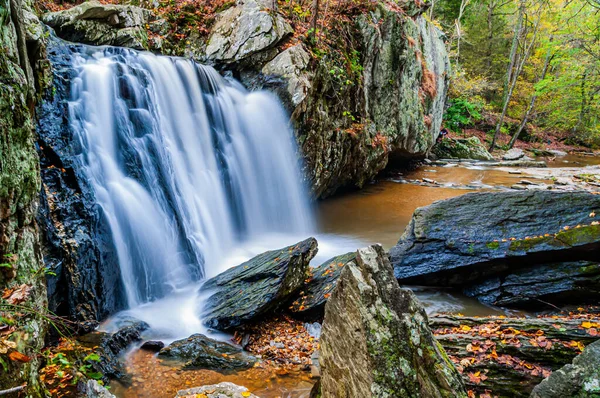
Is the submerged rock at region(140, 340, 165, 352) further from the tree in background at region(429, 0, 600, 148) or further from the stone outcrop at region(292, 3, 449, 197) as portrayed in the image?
the tree in background at region(429, 0, 600, 148)

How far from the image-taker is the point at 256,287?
5301mm

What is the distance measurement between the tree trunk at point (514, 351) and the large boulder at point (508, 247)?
1583 mm

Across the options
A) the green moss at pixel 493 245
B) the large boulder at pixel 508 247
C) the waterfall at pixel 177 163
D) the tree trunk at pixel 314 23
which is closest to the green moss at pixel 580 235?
the large boulder at pixel 508 247

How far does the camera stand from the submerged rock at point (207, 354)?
4.03m

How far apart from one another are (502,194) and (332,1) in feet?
30.0

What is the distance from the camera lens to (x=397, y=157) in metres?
15.6

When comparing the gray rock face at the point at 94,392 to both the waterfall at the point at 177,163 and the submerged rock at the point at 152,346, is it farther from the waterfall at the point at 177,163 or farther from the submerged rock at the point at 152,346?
the waterfall at the point at 177,163

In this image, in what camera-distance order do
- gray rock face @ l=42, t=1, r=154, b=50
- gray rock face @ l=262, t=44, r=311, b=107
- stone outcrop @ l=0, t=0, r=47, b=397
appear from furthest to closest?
gray rock face @ l=262, t=44, r=311, b=107, gray rock face @ l=42, t=1, r=154, b=50, stone outcrop @ l=0, t=0, r=47, b=397

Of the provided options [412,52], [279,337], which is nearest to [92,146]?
[279,337]

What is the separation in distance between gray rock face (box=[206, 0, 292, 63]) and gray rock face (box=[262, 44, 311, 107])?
0.49 meters

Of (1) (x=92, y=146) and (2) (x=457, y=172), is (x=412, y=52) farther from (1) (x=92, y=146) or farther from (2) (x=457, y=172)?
(1) (x=92, y=146)

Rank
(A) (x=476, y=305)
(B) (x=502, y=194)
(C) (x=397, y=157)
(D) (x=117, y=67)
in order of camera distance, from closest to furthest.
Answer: (A) (x=476, y=305) → (B) (x=502, y=194) → (D) (x=117, y=67) → (C) (x=397, y=157)

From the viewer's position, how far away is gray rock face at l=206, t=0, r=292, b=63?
370 inches

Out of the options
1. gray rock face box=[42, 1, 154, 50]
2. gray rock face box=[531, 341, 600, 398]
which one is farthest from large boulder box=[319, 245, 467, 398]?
gray rock face box=[42, 1, 154, 50]
